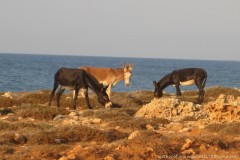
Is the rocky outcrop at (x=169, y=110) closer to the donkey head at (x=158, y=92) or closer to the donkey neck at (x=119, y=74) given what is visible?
the donkey head at (x=158, y=92)

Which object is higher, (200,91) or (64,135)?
(64,135)

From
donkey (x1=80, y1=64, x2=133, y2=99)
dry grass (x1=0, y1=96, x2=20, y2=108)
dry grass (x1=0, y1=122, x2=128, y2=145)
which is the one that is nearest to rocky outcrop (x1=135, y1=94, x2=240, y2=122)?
dry grass (x1=0, y1=122, x2=128, y2=145)

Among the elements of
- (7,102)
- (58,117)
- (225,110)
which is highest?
(225,110)

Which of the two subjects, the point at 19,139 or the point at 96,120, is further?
the point at 96,120

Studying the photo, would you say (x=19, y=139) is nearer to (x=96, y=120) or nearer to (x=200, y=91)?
(x=96, y=120)

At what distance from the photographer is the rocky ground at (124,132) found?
472 inches

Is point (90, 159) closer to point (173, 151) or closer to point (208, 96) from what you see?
point (173, 151)

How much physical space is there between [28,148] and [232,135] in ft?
21.2

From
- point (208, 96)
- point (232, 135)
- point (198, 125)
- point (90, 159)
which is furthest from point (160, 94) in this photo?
point (90, 159)

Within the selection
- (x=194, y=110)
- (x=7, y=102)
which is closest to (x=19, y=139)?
(x=194, y=110)

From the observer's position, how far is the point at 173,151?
12.3m

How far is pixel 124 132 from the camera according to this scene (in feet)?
53.5

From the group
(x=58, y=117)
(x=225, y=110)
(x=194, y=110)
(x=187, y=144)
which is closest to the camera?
(x=187, y=144)

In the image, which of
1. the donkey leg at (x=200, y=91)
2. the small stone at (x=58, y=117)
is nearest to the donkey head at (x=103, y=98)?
the small stone at (x=58, y=117)
